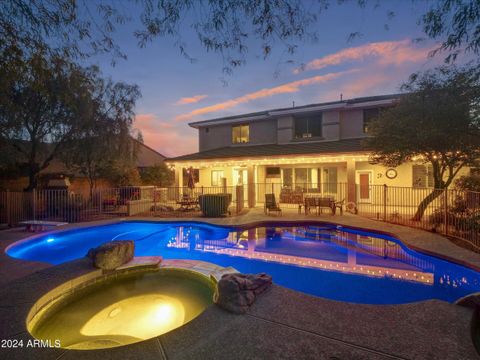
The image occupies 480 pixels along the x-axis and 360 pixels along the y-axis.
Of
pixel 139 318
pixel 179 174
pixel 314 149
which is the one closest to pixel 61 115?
pixel 179 174

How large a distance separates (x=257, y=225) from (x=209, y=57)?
27.2 feet

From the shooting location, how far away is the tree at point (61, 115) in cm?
1108

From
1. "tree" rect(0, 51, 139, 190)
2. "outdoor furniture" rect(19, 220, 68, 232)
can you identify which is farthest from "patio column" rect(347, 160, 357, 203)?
"outdoor furniture" rect(19, 220, 68, 232)

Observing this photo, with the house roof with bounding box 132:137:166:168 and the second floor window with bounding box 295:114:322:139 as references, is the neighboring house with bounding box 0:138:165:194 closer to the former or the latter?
the house roof with bounding box 132:137:166:168

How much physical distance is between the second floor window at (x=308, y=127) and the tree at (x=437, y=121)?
741cm

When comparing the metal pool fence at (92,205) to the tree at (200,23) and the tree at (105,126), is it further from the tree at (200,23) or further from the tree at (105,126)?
the tree at (200,23)

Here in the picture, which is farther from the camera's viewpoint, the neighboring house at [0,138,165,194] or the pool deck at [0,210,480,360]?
the neighboring house at [0,138,165,194]

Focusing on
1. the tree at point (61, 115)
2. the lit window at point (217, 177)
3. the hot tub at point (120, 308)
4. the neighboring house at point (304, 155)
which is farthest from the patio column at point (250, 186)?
the hot tub at point (120, 308)

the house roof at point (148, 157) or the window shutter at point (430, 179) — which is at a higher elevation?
the house roof at point (148, 157)

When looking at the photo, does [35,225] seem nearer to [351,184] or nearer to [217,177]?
[217,177]

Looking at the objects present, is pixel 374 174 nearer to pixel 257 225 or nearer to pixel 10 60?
pixel 257 225

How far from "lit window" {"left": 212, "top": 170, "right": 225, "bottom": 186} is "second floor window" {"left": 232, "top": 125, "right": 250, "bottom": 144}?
2.78 m

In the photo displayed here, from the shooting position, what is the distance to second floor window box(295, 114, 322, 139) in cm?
1762

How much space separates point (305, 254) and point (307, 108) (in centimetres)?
1207
